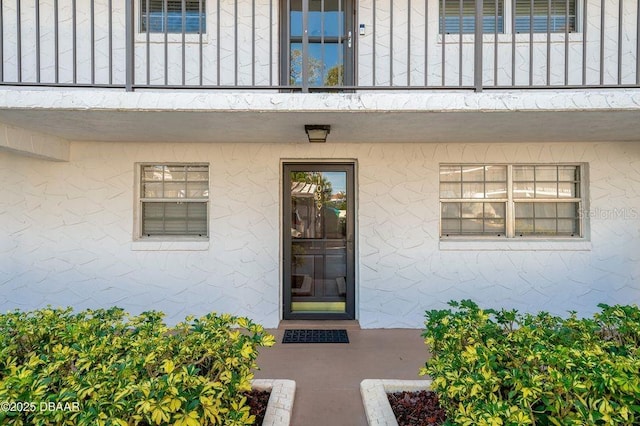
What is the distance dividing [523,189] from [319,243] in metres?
3.05

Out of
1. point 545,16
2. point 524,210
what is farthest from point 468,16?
point 524,210

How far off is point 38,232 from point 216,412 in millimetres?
4526

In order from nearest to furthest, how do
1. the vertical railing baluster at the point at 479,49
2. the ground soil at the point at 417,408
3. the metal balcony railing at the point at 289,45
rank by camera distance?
the ground soil at the point at 417,408 < the vertical railing baluster at the point at 479,49 < the metal balcony railing at the point at 289,45

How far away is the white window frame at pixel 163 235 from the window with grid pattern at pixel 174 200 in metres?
0.02

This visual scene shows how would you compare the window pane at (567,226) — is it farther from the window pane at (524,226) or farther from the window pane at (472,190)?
the window pane at (472,190)

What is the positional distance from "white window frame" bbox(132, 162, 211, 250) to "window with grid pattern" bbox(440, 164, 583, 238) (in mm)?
3376

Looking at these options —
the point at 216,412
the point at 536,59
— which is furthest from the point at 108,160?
the point at 536,59

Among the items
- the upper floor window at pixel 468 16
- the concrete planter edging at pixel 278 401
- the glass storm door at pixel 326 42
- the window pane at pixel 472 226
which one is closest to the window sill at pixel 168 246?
the concrete planter edging at pixel 278 401

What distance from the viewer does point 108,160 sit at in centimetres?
501

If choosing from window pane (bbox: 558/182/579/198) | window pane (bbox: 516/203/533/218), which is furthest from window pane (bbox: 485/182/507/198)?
window pane (bbox: 558/182/579/198)

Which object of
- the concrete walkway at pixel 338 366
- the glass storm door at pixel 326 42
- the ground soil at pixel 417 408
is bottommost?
the concrete walkway at pixel 338 366

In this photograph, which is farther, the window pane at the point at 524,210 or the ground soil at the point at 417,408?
the window pane at the point at 524,210

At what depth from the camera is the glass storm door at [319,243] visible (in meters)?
5.25

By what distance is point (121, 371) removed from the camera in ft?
6.60
